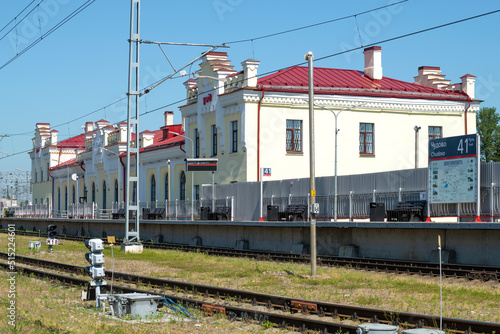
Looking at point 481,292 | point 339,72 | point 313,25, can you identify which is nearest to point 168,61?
point 313,25

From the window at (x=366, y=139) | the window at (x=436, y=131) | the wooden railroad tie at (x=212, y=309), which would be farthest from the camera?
the window at (x=436, y=131)

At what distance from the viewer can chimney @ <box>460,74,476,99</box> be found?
4788 centimetres

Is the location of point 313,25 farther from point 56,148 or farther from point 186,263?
point 56,148

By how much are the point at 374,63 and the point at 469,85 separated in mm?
6370

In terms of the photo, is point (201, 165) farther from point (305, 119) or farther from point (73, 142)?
point (73, 142)

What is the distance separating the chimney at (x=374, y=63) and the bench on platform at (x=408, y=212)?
24264 millimetres

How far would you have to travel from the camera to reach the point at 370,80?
48.7m

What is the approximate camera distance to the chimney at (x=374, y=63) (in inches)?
1939

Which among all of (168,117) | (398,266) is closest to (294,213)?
(398,266)

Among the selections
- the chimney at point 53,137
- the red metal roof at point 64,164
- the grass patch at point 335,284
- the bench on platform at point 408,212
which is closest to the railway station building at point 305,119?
the bench on platform at point 408,212

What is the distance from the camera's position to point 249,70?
137 feet

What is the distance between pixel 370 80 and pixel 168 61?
22022mm

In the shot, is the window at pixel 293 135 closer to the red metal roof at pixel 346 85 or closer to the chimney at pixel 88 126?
the red metal roof at pixel 346 85

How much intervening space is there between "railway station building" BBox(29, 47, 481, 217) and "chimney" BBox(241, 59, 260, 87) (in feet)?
0.19
